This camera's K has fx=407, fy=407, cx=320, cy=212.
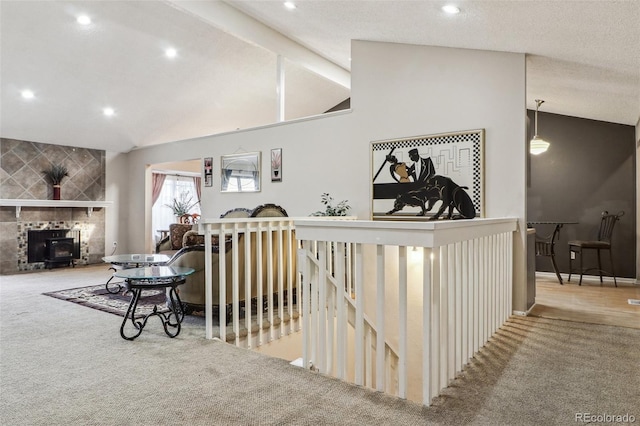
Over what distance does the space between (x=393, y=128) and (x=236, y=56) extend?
282cm

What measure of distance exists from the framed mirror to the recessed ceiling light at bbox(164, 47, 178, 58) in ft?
5.86

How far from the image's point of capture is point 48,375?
267 cm

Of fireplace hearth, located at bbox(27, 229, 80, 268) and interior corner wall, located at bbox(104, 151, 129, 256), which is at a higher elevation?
interior corner wall, located at bbox(104, 151, 129, 256)

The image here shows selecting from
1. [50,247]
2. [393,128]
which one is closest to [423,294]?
[393,128]

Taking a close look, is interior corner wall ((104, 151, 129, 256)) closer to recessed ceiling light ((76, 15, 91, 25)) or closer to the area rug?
the area rug

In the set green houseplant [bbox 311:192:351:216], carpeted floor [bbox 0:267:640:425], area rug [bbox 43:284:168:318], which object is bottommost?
area rug [bbox 43:284:168:318]

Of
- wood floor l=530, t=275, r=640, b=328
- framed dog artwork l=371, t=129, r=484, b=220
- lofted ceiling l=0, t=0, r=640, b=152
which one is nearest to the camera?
lofted ceiling l=0, t=0, r=640, b=152

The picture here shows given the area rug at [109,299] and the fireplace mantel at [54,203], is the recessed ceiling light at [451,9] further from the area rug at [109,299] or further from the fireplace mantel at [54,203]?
the fireplace mantel at [54,203]

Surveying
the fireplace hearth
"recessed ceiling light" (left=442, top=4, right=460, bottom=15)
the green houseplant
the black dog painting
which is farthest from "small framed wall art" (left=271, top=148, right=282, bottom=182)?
the fireplace hearth

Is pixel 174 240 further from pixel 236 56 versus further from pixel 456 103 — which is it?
pixel 456 103

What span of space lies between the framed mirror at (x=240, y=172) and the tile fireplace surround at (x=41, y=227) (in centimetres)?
332

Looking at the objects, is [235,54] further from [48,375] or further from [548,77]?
[48,375]

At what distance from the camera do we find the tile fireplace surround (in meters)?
7.21

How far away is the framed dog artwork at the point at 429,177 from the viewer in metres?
4.46
